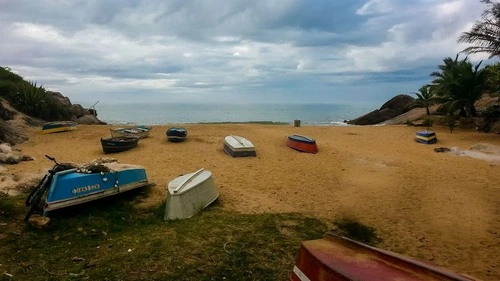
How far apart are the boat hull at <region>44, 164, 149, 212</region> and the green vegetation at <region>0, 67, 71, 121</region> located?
20465 millimetres

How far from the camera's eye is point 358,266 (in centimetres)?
379

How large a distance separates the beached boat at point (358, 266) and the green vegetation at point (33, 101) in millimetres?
26154

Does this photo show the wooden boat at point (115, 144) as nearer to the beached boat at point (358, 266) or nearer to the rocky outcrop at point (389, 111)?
the beached boat at point (358, 266)

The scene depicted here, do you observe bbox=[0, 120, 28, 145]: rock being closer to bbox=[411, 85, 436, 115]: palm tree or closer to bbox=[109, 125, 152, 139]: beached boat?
bbox=[109, 125, 152, 139]: beached boat

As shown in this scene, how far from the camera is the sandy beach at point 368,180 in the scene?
7.06 m

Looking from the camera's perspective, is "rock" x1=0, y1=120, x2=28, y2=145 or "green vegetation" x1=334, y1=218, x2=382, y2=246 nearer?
"green vegetation" x1=334, y1=218, x2=382, y2=246

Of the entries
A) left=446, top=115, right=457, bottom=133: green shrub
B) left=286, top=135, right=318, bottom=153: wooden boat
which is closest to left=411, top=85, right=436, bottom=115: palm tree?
left=446, top=115, right=457, bottom=133: green shrub

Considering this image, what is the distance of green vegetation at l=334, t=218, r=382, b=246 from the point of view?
Answer: 686 centimetres

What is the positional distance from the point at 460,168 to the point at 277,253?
986 centimetres

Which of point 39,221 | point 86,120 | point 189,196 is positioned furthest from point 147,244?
point 86,120

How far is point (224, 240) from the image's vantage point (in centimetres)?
631

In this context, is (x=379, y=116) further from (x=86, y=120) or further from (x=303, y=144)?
(x=86, y=120)

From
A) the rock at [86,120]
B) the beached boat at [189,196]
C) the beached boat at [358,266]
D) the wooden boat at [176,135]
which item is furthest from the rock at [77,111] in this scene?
the beached boat at [358,266]

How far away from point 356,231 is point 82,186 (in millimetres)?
5762
